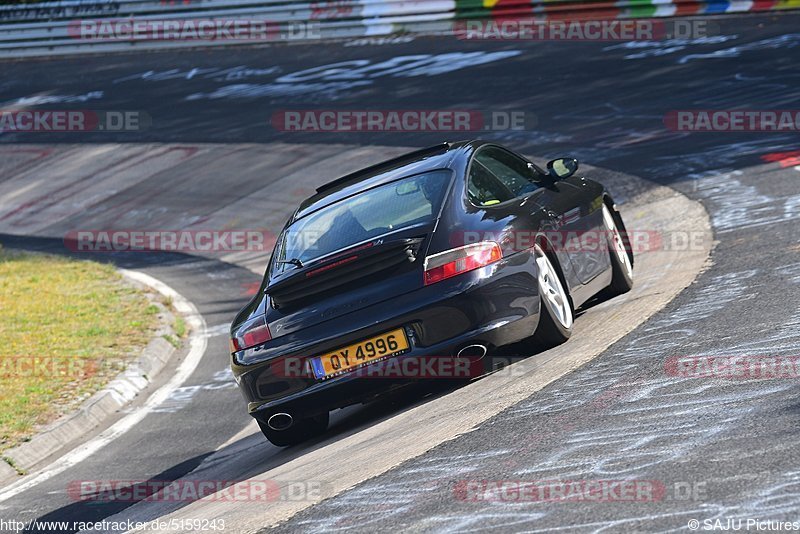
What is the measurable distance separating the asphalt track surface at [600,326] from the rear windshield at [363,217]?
42.6 inches

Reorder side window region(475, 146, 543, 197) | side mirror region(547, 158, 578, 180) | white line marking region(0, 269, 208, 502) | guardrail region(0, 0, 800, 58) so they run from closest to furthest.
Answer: side window region(475, 146, 543, 197) < side mirror region(547, 158, 578, 180) < white line marking region(0, 269, 208, 502) < guardrail region(0, 0, 800, 58)

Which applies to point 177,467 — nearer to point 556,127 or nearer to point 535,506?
point 535,506

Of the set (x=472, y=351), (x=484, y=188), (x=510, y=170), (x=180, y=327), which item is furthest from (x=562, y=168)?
(x=180, y=327)

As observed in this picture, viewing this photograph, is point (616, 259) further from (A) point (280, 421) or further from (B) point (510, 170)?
(A) point (280, 421)

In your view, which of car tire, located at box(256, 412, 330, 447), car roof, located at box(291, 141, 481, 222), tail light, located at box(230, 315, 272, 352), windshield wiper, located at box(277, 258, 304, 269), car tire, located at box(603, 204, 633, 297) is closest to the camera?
tail light, located at box(230, 315, 272, 352)

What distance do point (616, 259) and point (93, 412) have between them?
4436 millimetres

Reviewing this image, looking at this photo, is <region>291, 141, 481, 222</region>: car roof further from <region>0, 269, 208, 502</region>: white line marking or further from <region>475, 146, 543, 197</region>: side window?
<region>0, 269, 208, 502</region>: white line marking

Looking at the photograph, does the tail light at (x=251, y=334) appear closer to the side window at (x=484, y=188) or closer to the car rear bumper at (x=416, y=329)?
the car rear bumper at (x=416, y=329)

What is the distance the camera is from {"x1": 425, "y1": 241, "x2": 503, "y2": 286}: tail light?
684 cm

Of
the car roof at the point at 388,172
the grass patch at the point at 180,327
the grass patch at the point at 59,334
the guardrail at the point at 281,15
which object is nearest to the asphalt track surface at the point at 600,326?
the grass patch at the point at 180,327

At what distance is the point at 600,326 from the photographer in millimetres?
7926

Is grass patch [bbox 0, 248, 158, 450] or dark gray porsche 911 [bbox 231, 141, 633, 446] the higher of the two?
dark gray porsche 911 [bbox 231, 141, 633, 446]

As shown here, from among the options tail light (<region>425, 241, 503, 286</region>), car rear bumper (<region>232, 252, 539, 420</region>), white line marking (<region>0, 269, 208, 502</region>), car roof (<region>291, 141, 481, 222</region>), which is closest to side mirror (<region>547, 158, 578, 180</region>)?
car roof (<region>291, 141, 481, 222</region>)

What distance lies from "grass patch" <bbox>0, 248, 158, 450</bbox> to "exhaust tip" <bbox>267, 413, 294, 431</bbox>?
113 inches
